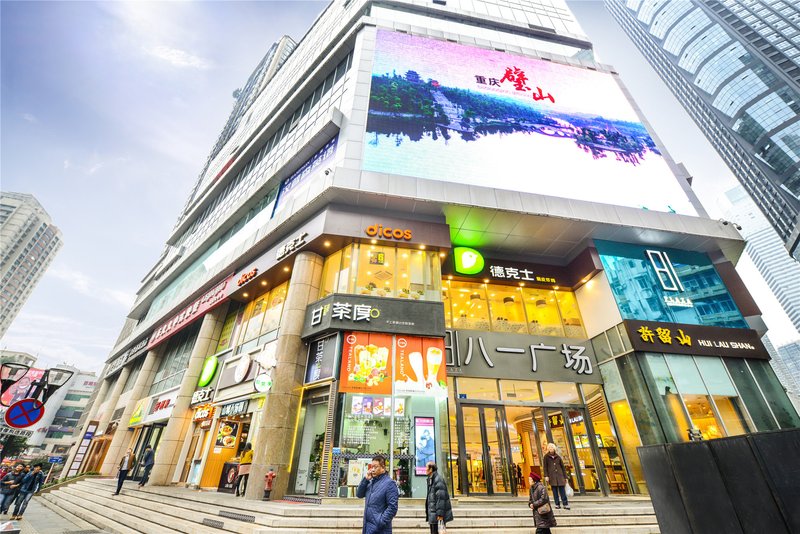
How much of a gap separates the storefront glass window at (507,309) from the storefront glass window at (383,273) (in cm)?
413

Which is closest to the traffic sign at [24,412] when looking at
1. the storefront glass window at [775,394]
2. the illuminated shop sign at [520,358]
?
the illuminated shop sign at [520,358]

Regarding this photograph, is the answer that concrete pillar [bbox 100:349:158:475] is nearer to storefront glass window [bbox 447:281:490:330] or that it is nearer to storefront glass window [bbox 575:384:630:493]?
storefront glass window [bbox 447:281:490:330]

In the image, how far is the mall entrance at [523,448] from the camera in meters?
12.6

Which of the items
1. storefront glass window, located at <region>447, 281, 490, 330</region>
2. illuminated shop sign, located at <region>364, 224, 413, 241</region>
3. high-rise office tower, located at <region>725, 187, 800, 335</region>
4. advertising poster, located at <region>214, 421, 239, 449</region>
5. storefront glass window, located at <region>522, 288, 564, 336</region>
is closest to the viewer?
illuminated shop sign, located at <region>364, 224, 413, 241</region>

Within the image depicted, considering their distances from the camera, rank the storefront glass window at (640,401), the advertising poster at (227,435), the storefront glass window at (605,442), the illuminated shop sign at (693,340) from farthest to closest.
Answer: the advertising poster at (227,435)
the illuminated shop sign at (693,340)
the storefront glass window at (605,442)
the storefront glass window at (640,401)

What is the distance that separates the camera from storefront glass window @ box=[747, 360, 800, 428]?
13312 mm

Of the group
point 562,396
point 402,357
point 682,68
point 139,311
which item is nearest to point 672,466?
point 402,357

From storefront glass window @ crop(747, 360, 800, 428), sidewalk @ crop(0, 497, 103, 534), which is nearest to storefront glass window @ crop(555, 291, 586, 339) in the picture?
storefront glass window @ crop(747, 360, 800, 428)

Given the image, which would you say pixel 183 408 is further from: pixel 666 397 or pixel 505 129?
pixel 505 129

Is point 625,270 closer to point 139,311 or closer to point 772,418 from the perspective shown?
point 772,418

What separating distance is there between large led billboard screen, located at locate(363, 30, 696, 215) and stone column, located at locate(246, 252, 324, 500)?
6.51 metres

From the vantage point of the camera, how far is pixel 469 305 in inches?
642

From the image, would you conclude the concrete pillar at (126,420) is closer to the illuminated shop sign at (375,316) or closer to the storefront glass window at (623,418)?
the illuminated shop sign at (375,316)

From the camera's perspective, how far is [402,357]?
1207 cm
